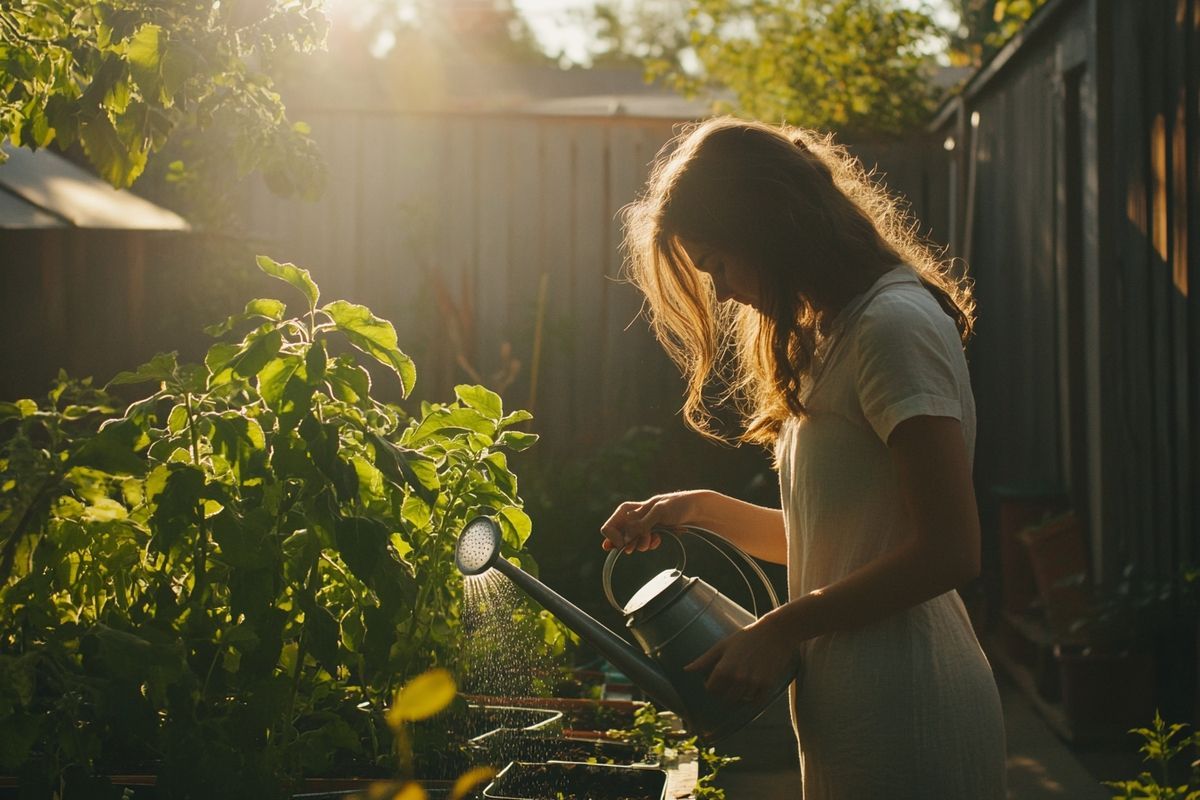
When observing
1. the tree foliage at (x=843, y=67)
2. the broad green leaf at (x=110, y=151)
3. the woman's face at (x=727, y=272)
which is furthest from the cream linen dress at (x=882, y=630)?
the tree foliage at (x=843, y=67)

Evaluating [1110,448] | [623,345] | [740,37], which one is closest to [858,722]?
[1110,448]

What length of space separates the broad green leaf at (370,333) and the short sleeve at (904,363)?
72 cm

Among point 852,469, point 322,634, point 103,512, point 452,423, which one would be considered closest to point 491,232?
point 452,423

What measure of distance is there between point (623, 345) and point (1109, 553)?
304 centimetres

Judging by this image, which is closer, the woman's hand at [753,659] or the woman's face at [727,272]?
the woman's hand at [753,659]

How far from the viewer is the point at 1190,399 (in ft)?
12.9

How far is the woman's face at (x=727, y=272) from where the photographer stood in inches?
65.2

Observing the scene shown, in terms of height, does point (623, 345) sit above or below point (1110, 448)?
above

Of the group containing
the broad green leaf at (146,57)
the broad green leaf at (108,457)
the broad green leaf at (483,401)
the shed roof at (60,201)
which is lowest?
the broad green leaf at (108,457)

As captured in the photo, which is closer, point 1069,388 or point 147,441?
point 147,441

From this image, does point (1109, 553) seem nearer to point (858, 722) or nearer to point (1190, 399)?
point (1190, 399)

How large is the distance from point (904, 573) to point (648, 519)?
0.53 m

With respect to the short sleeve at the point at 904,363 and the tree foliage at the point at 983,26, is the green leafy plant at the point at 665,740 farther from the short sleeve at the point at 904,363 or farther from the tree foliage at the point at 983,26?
the tree foliage at the point at 983,26

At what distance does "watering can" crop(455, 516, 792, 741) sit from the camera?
1634 millimetres
